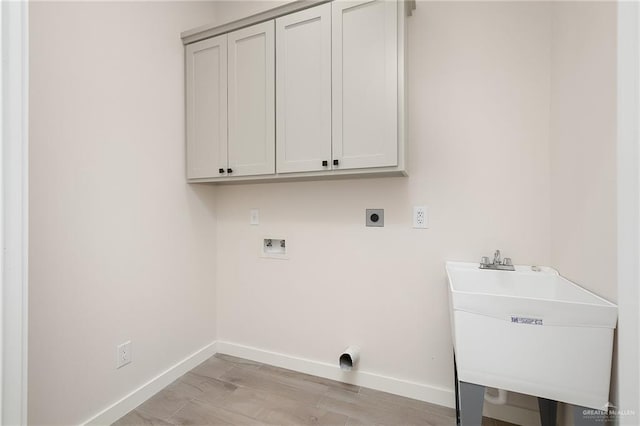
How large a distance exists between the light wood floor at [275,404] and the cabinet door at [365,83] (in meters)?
1.35

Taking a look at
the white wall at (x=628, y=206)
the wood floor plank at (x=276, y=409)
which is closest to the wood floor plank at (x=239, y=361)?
the wood floor plank at (x=276, y=409)

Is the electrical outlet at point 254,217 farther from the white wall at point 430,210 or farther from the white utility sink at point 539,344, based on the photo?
the white utility sink at point 539,344

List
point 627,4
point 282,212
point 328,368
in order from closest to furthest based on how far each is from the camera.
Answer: point 627,4 < point 328,368 < point 282,212

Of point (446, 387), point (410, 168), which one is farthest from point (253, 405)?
point (410, 168)

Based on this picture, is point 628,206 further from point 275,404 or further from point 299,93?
point 275,404

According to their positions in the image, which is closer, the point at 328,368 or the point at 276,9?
the point at 276,9

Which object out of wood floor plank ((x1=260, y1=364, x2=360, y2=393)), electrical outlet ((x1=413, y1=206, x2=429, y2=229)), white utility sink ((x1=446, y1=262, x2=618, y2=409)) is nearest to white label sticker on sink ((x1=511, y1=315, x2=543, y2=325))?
white utility sink ((x1=446, y1=262, x2=618, y2=409))

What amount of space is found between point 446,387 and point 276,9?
7.82 feet

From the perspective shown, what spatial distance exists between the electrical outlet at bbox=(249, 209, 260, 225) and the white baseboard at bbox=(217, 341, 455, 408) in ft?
3.07

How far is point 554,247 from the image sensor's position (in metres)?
1.40

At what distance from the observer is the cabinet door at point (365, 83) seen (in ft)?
4.63

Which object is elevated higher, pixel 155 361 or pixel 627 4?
pixel 627 4

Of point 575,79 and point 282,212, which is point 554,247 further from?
point 282,212

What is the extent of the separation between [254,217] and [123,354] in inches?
43.1
